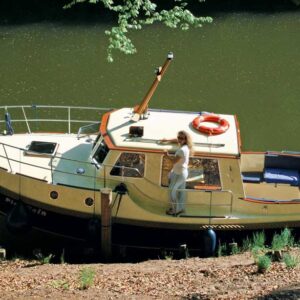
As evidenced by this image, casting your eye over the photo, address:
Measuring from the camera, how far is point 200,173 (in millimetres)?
11695

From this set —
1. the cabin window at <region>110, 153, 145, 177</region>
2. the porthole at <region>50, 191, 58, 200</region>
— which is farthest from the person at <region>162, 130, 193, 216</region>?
the porthole at <region>50, 191, 58, 200</region>

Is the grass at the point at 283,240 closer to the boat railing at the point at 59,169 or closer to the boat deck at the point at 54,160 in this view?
the boat railing at the point at 59,169

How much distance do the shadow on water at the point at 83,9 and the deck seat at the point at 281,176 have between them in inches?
565

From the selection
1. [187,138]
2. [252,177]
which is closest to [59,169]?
[187,138]

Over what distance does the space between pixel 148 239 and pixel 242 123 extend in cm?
748

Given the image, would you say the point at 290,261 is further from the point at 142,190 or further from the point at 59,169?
the point at 59,169

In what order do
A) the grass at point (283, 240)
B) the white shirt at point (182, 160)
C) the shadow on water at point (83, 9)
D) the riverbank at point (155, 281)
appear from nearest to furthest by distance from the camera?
the riverbank at point (155, 281) < the white shirt at point (182, 160) < the grass at point (283, 240) < the shadow on water at point (83, 9)

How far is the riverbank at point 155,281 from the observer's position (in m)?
9.19

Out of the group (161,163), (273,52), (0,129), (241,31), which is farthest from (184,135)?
(241,31)

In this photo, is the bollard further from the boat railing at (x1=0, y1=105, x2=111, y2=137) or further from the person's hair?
the boat railing at (x1=0, y1=105, x2=111, y2=137)

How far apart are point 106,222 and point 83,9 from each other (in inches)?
638

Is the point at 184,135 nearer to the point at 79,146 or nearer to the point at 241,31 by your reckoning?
the point at 79,146

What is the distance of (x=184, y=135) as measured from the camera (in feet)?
36.5

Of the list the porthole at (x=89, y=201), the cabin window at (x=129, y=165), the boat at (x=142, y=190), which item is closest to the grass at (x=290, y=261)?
the boat at (x=142, y=190)
